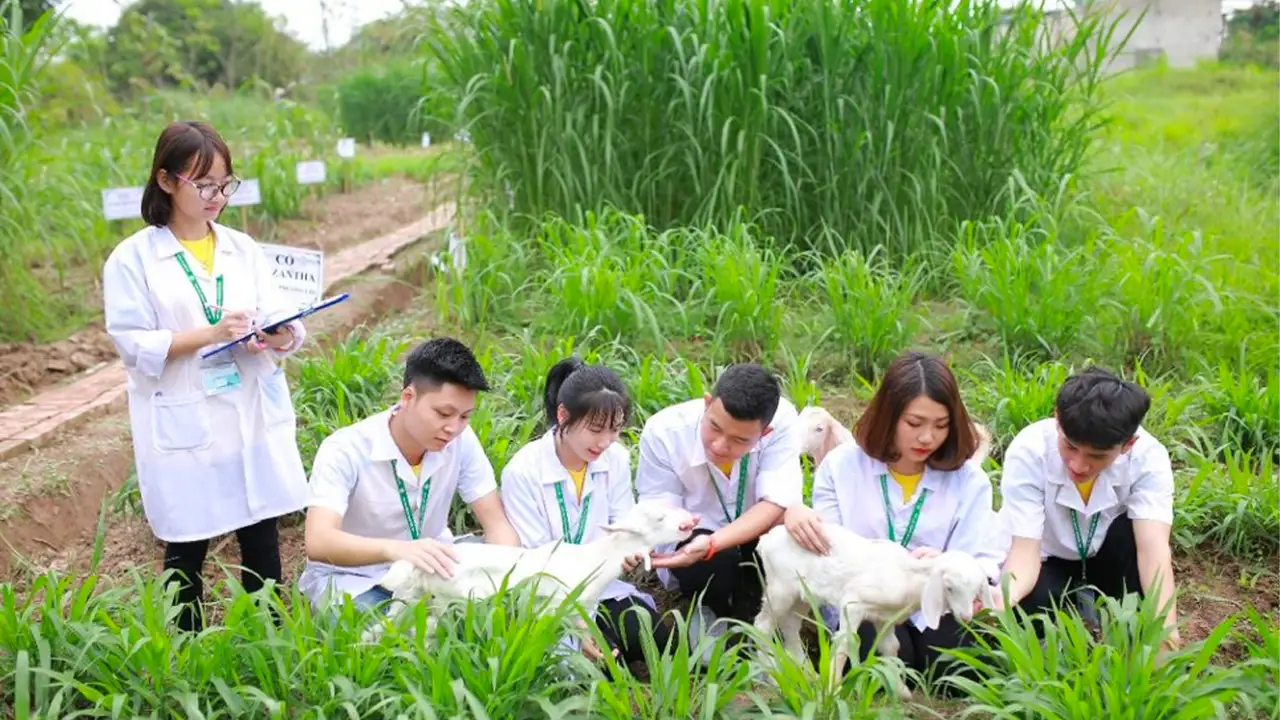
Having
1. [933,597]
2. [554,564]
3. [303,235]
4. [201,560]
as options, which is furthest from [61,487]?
[303,235]

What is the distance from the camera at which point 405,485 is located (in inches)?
112

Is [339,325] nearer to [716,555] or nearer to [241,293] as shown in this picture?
[241,293]

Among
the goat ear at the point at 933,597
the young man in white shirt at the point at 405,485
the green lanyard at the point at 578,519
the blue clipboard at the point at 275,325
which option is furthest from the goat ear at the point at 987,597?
the blue clipboard at the point at 275,325

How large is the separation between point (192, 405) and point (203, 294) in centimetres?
27

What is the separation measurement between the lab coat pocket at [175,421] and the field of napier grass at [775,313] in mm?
282

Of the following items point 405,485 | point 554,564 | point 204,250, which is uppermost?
point 204,250

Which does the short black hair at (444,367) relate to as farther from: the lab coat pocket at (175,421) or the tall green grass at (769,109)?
the tall green grass at (769,109)

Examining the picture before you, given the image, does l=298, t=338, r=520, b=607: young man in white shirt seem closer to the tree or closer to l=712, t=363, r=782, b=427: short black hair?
l=712, t=363, r=782, b=427: short black hair

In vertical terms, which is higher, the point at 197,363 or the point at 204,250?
the point at 204,250

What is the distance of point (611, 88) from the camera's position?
532 cm

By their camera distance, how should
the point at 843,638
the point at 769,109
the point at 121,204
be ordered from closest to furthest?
the point at 843,638 → the point at 121,204 → the point at 769,109

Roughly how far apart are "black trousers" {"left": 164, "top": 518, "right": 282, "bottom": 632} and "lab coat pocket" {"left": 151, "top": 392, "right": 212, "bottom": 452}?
0.89 feet

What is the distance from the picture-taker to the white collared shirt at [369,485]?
2762 mm

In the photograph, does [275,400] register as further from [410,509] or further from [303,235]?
[303,235]
